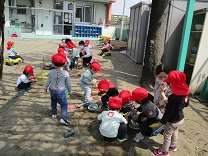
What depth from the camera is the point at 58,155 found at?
3.10m

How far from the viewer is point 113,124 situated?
11.1ft

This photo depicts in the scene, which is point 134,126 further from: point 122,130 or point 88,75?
point 88,75

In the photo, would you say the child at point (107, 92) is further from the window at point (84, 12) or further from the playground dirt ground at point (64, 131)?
the window at point (84, 12)

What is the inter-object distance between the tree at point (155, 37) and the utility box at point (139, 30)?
3.21 meters

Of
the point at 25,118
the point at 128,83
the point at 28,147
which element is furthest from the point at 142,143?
the point at 128,83

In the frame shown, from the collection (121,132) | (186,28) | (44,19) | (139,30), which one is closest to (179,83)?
(121,132)

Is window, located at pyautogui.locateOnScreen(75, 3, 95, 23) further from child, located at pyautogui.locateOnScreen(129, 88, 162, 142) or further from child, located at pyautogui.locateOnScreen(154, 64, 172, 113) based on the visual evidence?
child, located at pyautogui.locateOnScreen(129, 88, 162, 142)

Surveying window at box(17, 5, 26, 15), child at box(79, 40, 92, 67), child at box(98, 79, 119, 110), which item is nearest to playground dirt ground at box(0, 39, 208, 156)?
child at box(98, 79, 119, 110)

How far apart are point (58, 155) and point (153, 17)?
16.3ft

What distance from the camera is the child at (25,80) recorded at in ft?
18.2

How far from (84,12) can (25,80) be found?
17.2 meters

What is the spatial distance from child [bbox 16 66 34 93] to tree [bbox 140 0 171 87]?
12.0 feet

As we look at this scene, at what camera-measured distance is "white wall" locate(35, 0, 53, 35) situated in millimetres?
19781

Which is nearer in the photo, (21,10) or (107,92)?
(107,92)
